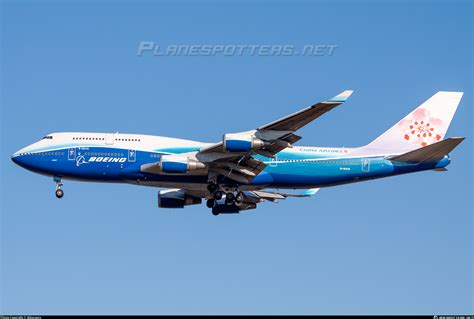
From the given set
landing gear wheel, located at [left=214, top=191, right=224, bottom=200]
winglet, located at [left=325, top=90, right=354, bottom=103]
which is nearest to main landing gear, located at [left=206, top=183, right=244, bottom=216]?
landing gear wheel, located at [left=214, top=191, right=224, bottom=200]

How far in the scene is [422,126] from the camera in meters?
66.9

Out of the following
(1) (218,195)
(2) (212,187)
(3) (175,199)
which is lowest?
(1) (218,195)

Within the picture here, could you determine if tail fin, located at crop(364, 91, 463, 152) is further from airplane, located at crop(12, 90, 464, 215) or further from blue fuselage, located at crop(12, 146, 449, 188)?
blue fuselage, located at crop(12, 146, 449, 188)

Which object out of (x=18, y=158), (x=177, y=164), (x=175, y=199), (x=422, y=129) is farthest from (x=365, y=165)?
(x=18, y=158)

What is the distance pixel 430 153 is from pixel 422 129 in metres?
4.73

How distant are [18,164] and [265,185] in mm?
15232

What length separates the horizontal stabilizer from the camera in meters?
61.0

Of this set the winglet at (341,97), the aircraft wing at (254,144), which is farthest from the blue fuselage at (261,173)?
the winglet at (341,97)

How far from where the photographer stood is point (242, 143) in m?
57.4

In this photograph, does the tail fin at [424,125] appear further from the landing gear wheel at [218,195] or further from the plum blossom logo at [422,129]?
the landing gear wheel at [218,195]

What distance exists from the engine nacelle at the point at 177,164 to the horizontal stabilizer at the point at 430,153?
12.9m

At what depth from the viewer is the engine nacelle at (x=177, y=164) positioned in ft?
195

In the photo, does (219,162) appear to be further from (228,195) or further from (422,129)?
(422,129)

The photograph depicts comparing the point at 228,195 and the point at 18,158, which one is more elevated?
the point at 18,158
